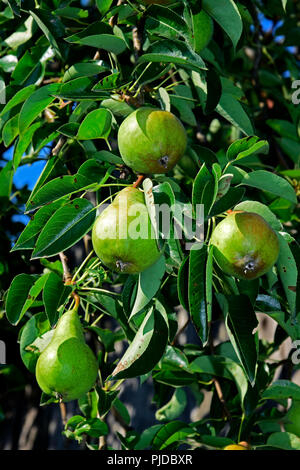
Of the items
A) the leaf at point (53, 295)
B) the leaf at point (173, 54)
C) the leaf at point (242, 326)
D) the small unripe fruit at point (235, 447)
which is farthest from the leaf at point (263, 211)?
the small unripe fruit at point (235, 447)

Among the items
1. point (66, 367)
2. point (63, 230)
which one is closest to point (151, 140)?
point (63, 230)

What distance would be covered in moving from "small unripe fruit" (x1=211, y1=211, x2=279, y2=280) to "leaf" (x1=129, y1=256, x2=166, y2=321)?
0.10 metres

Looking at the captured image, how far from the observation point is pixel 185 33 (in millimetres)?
946

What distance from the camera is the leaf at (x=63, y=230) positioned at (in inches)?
36.8

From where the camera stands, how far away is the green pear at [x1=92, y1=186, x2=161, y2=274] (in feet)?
2.70

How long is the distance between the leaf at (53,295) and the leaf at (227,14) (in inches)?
22.3

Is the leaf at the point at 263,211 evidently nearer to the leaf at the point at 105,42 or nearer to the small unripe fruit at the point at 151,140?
Result: the small unripe fruit at the point at 151,140

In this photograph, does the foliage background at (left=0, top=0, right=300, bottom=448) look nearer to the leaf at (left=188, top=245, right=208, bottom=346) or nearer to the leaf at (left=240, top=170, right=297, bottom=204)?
the leaf at (left=240, top=170, right=297, bottom=204)

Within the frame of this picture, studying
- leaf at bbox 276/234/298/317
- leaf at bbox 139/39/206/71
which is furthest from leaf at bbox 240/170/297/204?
leaf at bbox 139/39/206/71

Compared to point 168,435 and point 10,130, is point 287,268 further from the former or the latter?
point 10,130
